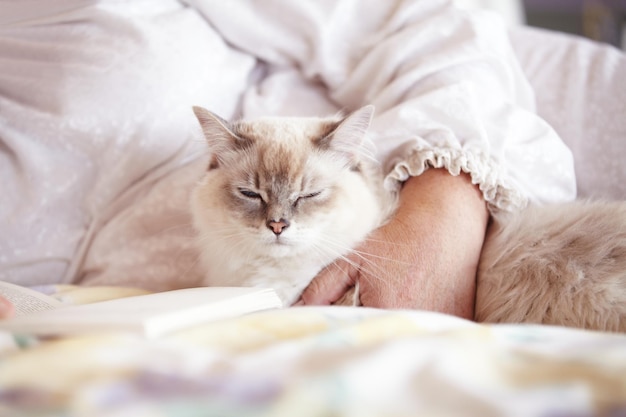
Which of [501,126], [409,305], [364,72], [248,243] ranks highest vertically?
[364,72]

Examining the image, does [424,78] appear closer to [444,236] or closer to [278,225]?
[444,236]

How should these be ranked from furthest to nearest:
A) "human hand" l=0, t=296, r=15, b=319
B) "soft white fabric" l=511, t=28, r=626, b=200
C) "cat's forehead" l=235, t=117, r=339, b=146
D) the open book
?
"soft white fabric" l=511, t=28, r=626, b=200 → "cat's forehead" l=235, t=117, r=339, b=146 → "human hand" l=0, t=296, r=15, b=319 → the open book

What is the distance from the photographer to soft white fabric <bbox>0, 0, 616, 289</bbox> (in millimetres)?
1317

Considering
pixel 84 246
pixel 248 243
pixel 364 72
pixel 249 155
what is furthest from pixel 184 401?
pixel 364 72

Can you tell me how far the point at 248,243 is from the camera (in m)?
1.19

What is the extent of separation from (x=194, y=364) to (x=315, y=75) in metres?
1.19

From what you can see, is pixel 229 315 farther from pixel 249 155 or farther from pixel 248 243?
pixel 249 155

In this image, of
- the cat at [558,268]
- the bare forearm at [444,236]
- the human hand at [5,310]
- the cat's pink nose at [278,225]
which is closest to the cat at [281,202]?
the cat's pink nose at [278,225]

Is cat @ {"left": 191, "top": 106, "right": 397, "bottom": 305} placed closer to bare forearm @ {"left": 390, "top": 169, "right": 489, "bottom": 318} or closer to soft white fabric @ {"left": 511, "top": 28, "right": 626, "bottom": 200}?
bare forearm @ {"left": 390, "top": 169, "right": 489, "bottom": 318}

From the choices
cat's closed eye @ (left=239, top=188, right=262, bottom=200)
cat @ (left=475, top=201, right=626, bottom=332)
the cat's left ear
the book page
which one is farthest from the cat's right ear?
cat @ (left=475, top=201, right=626, bottom=332)

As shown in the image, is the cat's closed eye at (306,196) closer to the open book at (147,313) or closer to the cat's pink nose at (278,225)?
the cat's pink nose at (278,225)

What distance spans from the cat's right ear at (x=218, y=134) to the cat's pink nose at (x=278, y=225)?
0.24 meters

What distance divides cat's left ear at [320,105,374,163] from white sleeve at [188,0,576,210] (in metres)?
0.11

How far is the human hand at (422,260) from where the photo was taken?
1.16 metres
